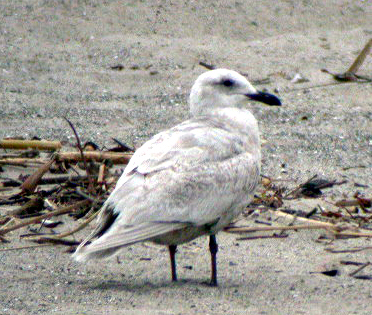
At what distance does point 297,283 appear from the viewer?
191 inches

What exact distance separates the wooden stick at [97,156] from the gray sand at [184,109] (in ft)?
3.02

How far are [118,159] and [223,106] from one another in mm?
1548

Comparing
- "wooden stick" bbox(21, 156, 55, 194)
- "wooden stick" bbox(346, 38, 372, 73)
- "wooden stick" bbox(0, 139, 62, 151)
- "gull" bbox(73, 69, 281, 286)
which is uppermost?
"gull" bbox(73, 69, 281, 286)

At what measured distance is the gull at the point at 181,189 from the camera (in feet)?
15.0

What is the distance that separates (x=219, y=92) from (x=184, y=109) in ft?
10.6

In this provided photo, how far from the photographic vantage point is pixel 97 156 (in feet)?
22.3

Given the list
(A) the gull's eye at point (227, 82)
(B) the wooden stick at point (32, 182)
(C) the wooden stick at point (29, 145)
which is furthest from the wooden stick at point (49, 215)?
(C) the wooden stick at point (29, 145)

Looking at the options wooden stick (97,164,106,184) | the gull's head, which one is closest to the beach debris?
wooden stick (97,164,106,184)

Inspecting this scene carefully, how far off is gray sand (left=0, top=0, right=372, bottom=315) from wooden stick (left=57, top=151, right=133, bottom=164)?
3.02 feet

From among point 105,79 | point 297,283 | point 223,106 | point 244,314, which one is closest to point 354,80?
point 105,79

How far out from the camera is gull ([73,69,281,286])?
4.56 meters

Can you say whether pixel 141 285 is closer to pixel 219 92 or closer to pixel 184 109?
pixel 219 92

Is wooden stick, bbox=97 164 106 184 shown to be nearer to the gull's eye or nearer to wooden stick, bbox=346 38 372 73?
the gull's eye

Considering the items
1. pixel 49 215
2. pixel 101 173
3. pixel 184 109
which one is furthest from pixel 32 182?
pixel 184 109
